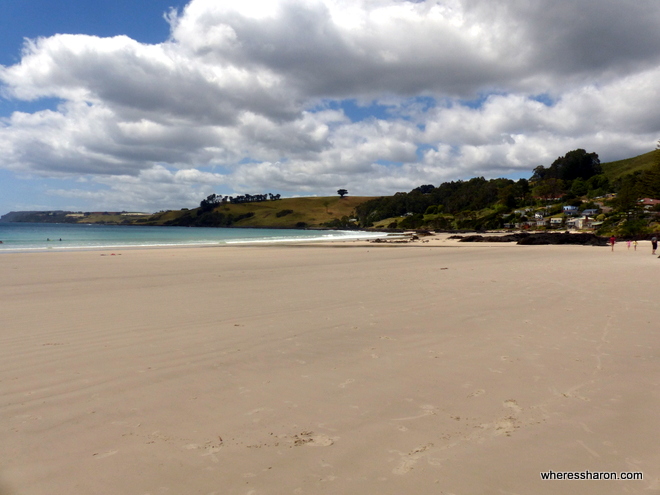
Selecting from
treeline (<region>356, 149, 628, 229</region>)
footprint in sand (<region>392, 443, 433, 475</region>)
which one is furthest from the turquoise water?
treeline (<region>356, 149, 628, 229</region>)

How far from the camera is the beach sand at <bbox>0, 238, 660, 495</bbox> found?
10.0ft

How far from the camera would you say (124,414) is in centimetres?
399

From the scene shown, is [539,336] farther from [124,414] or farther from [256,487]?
[124,414]

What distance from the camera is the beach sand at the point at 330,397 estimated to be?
120 inches

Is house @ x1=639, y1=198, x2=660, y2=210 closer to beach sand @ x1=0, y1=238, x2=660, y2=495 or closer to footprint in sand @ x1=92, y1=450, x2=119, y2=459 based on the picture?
beach sand @ x1=0, y1=238, x2=660, y2=495

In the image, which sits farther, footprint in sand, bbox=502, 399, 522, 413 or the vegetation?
the vegetation

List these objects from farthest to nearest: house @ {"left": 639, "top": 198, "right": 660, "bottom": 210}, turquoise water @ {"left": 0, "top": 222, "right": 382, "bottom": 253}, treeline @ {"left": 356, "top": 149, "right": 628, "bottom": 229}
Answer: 1. treeline @ {"left": 356, "top": 149, "right": 628, "bottom": 229}
2. house @ {"left": 639, "top": 198, "right": 660, "bottom": 210}
3. turquoise water @ {"left": 0, "top": 222, "right": 382, "bottom": 253}

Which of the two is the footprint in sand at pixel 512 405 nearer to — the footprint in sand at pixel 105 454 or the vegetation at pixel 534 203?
the footprint in sand at pixel 105 454

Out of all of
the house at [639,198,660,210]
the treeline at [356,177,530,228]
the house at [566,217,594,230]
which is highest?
the treeline at [356,177,530,228]

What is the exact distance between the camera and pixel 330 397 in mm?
4352

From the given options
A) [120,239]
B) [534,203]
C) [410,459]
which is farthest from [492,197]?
[410,459]

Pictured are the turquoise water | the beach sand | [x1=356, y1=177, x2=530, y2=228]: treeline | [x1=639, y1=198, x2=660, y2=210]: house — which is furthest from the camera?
[x1=356, y1=177, x2=530, y2=228]: treeline

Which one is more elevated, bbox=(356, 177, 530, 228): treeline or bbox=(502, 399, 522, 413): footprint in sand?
bbox=(356, 177, 530, 228): treeline

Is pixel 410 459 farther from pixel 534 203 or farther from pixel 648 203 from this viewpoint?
pixel 534 203
